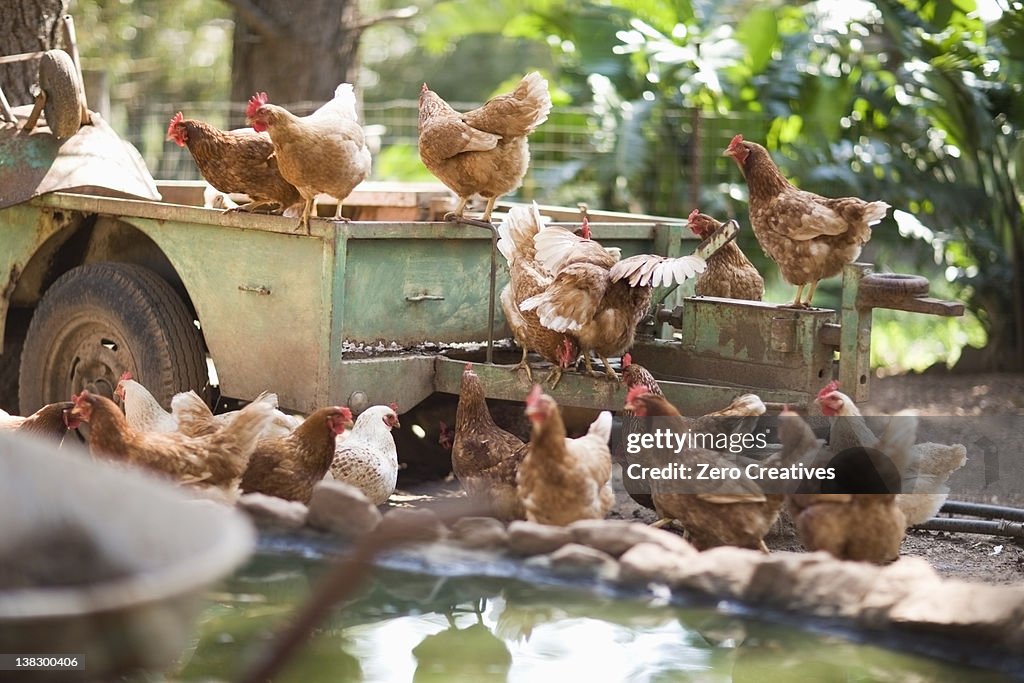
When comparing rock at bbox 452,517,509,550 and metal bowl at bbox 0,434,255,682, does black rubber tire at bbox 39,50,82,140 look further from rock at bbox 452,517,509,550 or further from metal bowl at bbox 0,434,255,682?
metal bowl at bbox 0,434,255,682

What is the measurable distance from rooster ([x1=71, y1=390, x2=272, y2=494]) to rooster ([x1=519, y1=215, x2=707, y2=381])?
1.30 m

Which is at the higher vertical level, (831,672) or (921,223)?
(921,223)

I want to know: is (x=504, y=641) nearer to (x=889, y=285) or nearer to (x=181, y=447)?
(x=181, y=447)

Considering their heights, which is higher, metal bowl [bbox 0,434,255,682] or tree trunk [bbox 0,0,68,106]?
tree trunk [bbox 0,0,68,106]

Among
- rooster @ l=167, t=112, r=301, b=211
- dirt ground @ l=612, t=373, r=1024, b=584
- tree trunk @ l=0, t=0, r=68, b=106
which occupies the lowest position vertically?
dirt ground @ l=612, t=373, r=1024, b=584

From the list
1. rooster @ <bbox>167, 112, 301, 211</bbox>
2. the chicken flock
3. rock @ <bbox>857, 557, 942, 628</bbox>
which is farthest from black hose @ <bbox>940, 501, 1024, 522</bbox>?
rooster @ <bbox>167, 112, 301, 211</bbox>

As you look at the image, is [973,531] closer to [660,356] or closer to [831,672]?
[660,356]

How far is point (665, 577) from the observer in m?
3.39

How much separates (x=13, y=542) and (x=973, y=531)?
4264 mm

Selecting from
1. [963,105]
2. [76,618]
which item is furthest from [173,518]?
[963,105]

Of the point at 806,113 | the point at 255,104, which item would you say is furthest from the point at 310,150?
the point at 806,113

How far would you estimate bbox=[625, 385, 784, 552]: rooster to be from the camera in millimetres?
4297

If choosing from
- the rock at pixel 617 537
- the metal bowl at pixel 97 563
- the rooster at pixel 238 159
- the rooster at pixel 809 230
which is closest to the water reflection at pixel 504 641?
the rock at pixel 617 537

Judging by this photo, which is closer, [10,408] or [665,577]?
[665,577]
